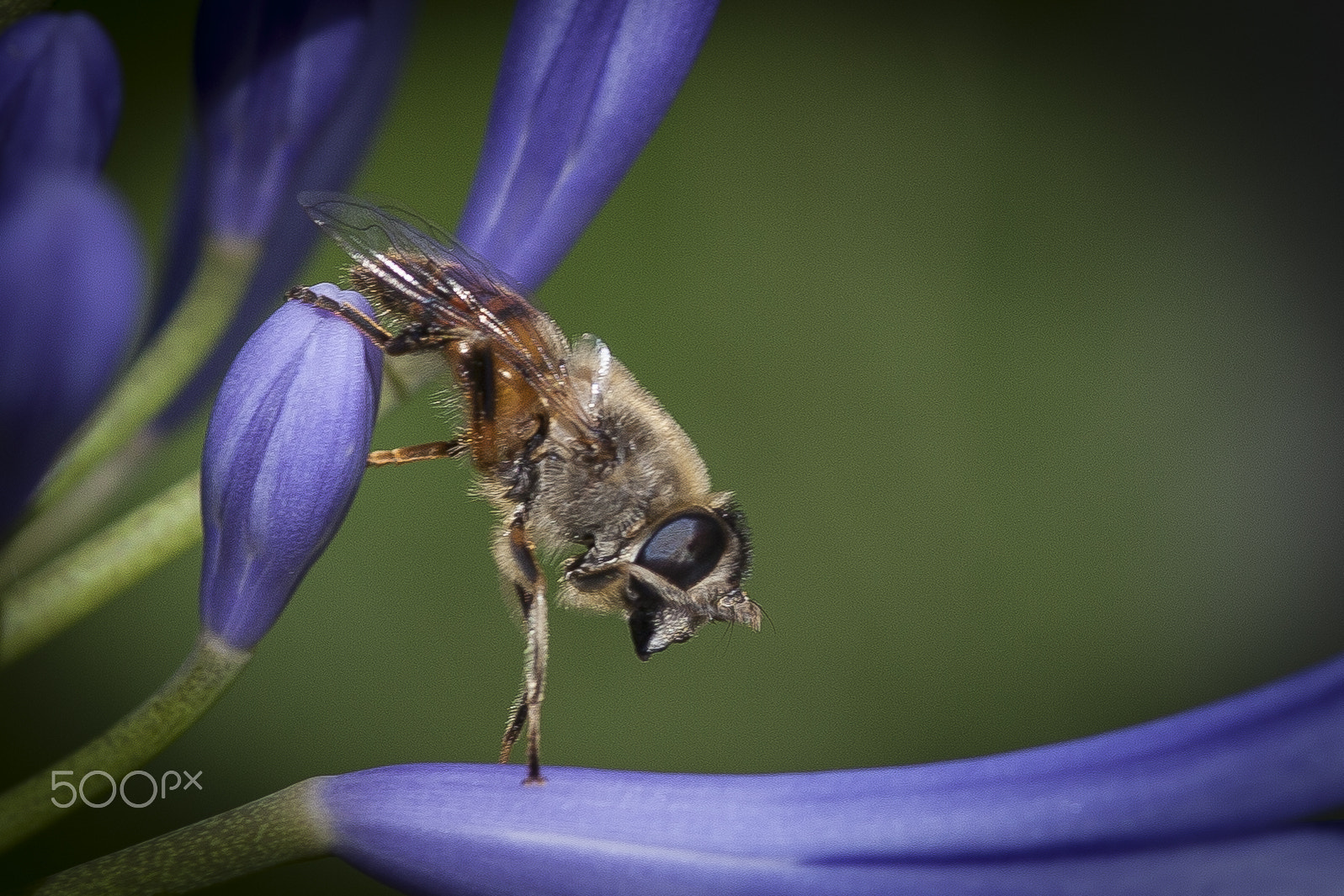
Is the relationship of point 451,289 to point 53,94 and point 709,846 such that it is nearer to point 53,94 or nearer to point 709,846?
point 53,94

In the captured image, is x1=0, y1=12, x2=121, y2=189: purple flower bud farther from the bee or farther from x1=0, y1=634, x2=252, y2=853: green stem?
x1=0, y1=634, x2=252, y2=853: green stem

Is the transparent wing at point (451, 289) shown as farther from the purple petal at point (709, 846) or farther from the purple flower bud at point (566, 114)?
the purple petal at point (709, 846)

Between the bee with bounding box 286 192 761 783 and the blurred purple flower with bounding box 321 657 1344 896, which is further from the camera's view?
the bee with bounding box 286 192 761 783

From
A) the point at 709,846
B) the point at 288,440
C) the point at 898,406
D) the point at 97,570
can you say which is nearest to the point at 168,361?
the point at 97,570

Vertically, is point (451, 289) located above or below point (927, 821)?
above

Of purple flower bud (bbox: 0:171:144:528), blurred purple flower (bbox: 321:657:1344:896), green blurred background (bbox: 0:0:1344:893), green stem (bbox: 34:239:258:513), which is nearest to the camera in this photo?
blurred purple flower (bbox: 321:657:1344:896)

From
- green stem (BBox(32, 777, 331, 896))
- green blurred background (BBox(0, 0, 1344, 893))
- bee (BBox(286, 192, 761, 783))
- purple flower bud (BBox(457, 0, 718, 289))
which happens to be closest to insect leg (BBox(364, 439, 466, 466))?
bee (BBox(286, 192, 761, 783))
